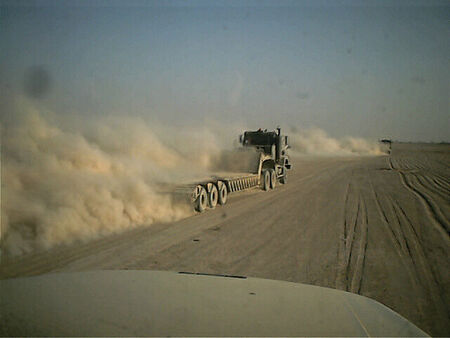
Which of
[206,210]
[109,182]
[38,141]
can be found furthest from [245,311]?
[206,210]

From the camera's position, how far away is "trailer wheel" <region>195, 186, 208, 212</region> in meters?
13.2

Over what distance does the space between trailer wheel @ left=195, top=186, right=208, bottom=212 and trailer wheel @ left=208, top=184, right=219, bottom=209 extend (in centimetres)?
37

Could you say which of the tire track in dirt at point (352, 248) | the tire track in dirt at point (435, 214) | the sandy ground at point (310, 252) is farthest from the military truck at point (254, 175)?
the tire track in dirt at point (435, 214)

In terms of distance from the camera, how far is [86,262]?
727 centimetres

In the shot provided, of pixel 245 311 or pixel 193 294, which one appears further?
pixel 193 294

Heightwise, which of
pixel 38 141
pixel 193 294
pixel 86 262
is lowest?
pixel 86 262

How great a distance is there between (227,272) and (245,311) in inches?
181

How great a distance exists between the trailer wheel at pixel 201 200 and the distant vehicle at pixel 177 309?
10197 millimetres

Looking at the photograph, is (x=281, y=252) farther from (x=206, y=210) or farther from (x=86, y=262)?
(x=206, y=210)

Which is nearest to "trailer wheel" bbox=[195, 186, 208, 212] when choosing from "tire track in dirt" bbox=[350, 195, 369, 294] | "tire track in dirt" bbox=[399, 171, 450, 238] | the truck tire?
"tire track in dirt" bbox=[350, 195, 369, 294]

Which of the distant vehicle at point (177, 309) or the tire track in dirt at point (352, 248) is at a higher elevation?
the distant vehicle at point (177, 309)

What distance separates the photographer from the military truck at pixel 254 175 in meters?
13.6

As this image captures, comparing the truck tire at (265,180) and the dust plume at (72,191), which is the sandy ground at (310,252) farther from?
the truck tire at (265,180)

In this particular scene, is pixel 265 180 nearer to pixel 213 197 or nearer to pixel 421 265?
pixel 213 197
